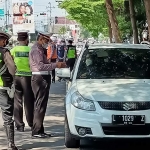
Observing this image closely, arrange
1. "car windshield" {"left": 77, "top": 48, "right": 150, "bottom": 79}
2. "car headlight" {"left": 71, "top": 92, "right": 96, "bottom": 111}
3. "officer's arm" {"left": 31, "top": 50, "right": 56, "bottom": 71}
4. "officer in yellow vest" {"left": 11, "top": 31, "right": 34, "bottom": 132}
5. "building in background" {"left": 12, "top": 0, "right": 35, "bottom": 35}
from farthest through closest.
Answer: "building in background" {"left": 12, "top": 0, "right": 35, "bottom": 35} < "officer in yellow vest" {"left": 11, "top": 31, "right": 34, "bottom": 132} < "officer's arm" {"left": 31, "top": 50, "right": 56, "bottom": 71} < "car windshield" {"left": 77, "top": 48, "right": 150, "bottom": 79} < "car headlight" {"left": 71, "top": 92, "right": 96, "bottom": 111}

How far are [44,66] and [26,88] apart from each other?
91 centimetres

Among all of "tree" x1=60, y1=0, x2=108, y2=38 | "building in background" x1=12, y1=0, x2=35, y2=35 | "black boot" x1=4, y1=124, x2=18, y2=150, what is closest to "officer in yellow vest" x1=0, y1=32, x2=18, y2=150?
"black boot" x1=4, y1=124, x2=18, y2=150

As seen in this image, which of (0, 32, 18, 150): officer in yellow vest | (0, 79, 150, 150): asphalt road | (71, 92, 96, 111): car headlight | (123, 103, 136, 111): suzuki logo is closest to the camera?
(123, 103, 136, 111): suzuki logo

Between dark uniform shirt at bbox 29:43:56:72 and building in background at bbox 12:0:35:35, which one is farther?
building in background at bbox 12:0:35:35

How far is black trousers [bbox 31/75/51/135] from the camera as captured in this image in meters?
8.70

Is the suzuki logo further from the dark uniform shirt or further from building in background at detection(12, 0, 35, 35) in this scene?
building in background at detection(12, 0, 35, 35)

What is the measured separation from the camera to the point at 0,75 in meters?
7.45

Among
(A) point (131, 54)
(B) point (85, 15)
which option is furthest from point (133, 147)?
(B) point (85, 15)

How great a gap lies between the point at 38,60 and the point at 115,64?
52.6 inches

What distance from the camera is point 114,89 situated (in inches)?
293

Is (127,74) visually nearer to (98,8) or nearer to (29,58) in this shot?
(29,58)

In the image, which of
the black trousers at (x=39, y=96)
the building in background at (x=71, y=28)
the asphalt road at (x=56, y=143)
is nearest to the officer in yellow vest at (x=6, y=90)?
the asphalt road at (x=56, y=143)

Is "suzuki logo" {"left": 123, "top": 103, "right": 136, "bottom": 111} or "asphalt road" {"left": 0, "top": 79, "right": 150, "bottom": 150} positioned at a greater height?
"suzuki logo" {"left": 123, "top": 103, "right": 136, "bottom": 111}

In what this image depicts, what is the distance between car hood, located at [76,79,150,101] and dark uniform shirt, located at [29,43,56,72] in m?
0.81
